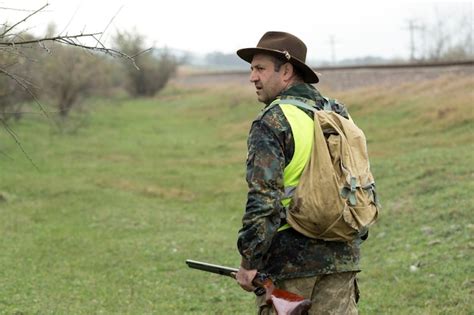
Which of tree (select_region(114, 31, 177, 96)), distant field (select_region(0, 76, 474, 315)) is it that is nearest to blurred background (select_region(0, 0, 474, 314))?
distant field (select_region(0, 76, 474, 315))

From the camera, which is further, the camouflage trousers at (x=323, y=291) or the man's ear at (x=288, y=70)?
the man's ear at (x=288, y=70)

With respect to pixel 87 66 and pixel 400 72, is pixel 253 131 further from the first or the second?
pixel 87 66

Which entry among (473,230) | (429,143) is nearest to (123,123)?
(429,143)

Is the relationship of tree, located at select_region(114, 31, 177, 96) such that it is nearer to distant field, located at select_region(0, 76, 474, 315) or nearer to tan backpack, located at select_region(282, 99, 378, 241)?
distant field, located at select_region(0, 76, 474, 315)

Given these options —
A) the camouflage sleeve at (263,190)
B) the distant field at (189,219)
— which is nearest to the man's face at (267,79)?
the camouflage sleeve at (263,190)

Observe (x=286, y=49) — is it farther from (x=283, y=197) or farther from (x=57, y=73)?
→ (x=57, y=73)

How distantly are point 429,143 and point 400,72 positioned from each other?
571 inches

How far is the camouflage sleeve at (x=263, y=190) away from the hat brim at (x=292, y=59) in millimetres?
343

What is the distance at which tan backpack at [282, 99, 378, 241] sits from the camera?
11.3ft

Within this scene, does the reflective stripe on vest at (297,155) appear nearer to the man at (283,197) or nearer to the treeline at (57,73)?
the man at (283,197)

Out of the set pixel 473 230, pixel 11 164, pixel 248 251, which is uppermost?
pixel 248 251

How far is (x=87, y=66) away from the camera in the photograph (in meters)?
34.6

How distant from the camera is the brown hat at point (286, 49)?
3.67 meters

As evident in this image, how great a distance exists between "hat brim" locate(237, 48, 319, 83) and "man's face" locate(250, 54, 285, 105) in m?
0.04
